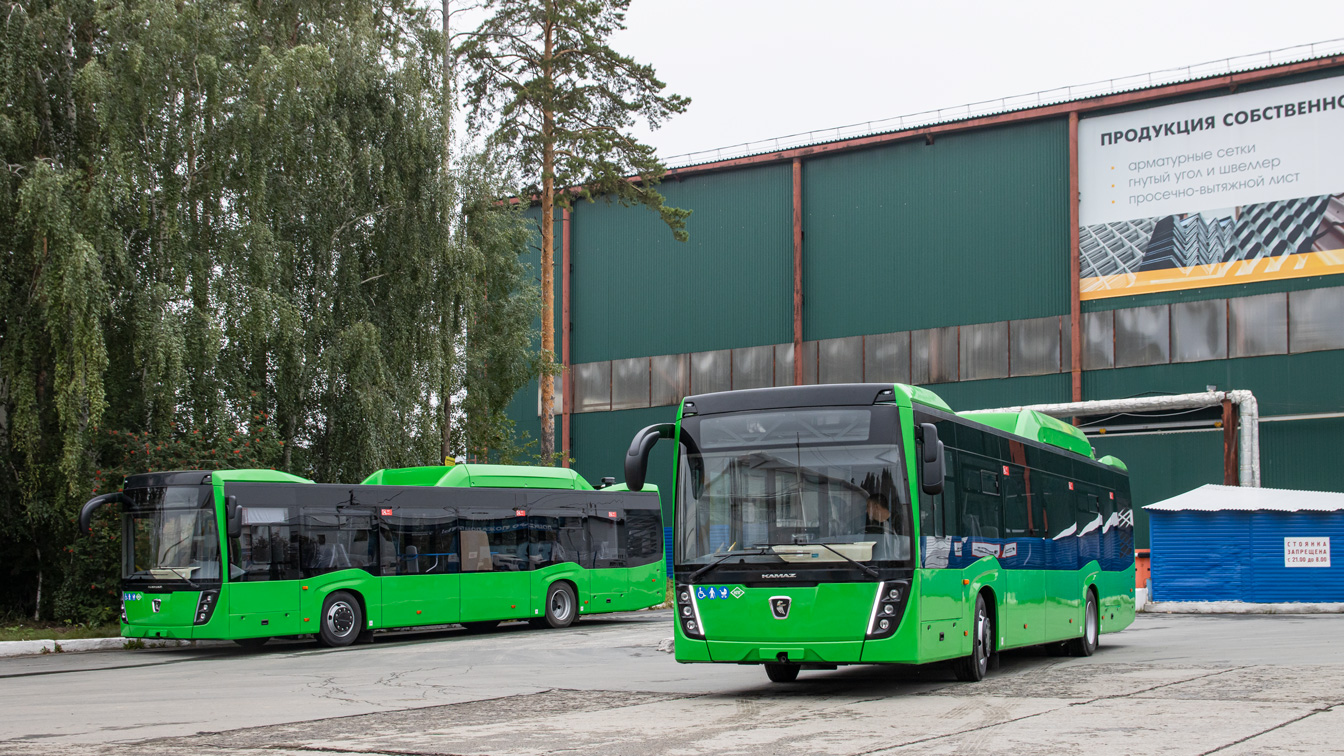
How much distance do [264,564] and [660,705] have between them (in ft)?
35.2

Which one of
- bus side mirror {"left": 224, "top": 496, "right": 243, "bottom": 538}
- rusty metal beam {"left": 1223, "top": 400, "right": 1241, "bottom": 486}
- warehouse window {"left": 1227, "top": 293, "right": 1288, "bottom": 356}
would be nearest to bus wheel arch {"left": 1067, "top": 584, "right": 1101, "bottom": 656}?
bus side mirror {"left": 224, "top": 496, "right": 243, "bottom": 538}

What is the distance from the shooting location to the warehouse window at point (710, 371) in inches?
1913

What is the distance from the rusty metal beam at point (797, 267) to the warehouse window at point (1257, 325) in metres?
14.1

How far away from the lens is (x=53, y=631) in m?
23.5

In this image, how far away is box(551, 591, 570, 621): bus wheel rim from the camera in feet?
85.7

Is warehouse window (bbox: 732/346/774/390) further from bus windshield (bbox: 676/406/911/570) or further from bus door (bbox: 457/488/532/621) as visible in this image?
bus windshield (bbox: 676/406/911/570)

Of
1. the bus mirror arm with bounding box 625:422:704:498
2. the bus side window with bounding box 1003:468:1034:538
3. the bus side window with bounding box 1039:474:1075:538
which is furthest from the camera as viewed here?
the bus side window with bounding box 1039:474:1075:538

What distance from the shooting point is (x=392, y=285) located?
28500 mm

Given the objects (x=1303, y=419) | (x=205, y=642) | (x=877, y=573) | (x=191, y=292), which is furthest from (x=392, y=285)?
(x=1303, y=419)

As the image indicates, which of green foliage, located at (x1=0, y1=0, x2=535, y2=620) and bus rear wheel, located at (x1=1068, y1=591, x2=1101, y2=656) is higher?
green foliage, located at (x1=0, y1=0, x2=535, y2=620)

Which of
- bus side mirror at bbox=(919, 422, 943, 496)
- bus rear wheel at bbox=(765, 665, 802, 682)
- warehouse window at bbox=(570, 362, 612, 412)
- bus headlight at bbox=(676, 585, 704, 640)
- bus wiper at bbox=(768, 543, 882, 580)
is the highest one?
warehouse window at bbox=(570, 362, 612, 412)

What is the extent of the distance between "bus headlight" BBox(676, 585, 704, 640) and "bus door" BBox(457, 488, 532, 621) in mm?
11951

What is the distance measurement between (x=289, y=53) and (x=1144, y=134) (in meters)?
26.7

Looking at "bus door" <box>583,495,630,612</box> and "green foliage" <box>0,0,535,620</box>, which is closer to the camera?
"green foliage" <box>0,0,535,620</box>
